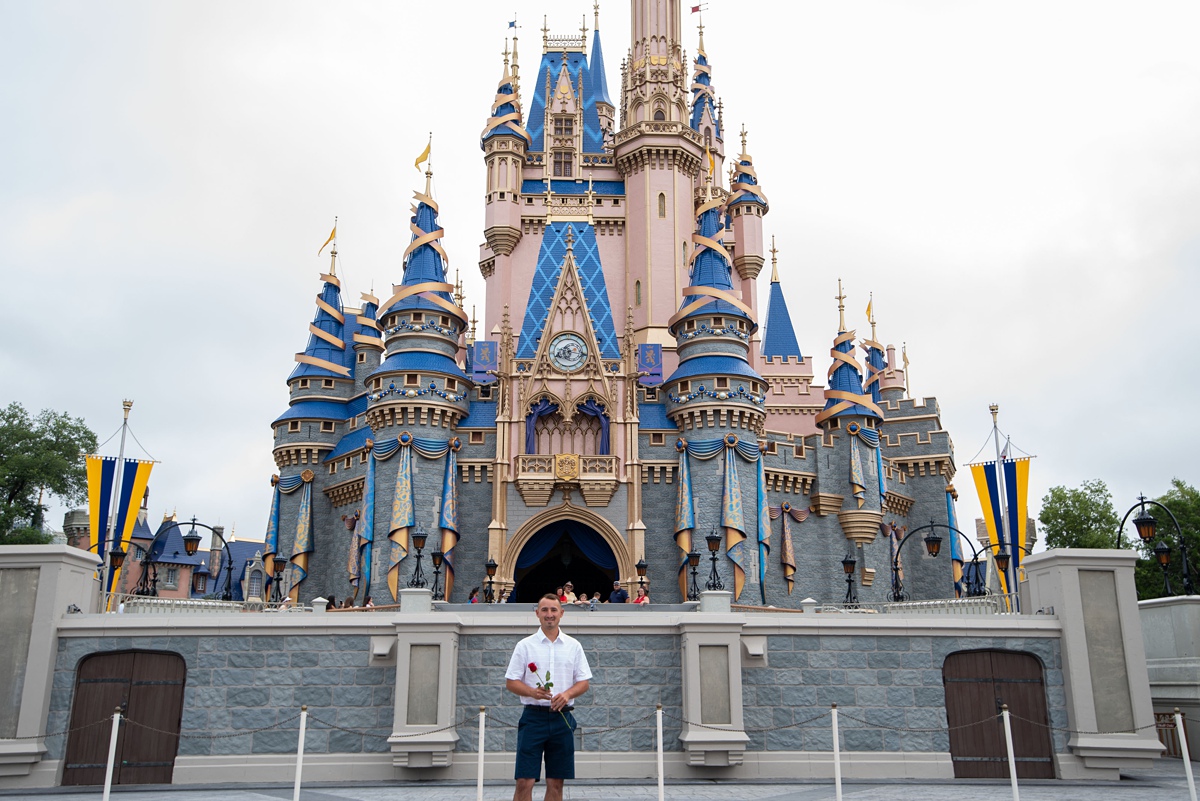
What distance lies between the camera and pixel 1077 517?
188 feet

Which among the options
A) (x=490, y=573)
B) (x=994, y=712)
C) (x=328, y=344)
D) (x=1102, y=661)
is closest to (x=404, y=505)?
(x=490, y=573)

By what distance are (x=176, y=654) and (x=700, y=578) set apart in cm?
2249

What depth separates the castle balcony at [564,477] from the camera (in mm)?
38000

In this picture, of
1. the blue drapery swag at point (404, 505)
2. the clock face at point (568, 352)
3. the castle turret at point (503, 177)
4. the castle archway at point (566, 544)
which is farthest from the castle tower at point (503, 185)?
the castle archway at point (566, 544)

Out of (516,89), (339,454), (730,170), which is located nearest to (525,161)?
(516,89)

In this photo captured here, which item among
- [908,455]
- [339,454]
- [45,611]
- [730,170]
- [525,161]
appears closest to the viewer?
[45,611]

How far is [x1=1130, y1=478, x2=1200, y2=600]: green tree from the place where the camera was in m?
49.9

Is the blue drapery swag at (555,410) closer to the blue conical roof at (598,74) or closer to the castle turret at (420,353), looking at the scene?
the castle turret at (420,353)

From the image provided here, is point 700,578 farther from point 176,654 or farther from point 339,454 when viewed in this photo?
point 176,654

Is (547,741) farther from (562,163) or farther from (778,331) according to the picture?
(778,331)

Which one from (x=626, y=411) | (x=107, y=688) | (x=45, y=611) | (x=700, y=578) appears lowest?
(x=107, y=688)

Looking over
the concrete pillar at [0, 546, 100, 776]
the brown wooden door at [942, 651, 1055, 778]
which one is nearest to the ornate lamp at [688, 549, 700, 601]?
the brown wooden door at [942, 651, 1055, 778]

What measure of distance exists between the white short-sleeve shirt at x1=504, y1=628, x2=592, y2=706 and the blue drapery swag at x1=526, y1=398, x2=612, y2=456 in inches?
1132

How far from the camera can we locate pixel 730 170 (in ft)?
201
